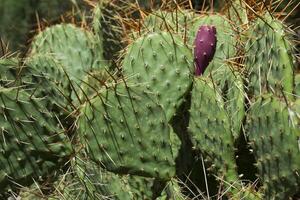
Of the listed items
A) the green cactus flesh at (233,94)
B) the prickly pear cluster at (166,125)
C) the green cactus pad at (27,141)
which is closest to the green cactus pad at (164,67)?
the prickly pear cluster at (166,125)

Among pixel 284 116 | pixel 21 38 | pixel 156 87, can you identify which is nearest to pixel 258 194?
pixel 284 116

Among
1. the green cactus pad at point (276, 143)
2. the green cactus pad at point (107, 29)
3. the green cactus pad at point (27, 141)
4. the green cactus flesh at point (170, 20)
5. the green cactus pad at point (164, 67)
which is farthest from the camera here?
the green cactus pad at point (107, 29)

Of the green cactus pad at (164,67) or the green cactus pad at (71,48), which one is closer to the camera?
the green cactus pad at (164,67)

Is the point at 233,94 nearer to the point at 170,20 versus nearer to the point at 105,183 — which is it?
the point at 105,183

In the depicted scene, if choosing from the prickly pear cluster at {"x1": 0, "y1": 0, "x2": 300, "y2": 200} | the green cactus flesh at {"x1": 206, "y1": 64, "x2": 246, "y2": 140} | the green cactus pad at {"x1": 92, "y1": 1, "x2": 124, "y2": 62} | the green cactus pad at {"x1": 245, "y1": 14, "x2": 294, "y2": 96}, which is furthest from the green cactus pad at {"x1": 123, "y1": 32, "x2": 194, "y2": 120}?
the green cactus pad at {"x1": 92, "y1": 1, "x2": 124, "y2": 62}

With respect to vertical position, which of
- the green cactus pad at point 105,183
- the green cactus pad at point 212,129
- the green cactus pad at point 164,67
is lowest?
the green cactus pad at point 105,183

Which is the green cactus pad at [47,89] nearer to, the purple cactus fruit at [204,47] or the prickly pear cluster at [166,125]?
the prickly pear cluster at [166,125]

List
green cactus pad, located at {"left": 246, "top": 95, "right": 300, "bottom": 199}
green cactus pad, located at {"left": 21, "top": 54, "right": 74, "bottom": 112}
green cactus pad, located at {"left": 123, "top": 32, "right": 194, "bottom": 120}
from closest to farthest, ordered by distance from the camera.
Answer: green cactus pad, located at {"left": 246, "top": 95, "right": 300, "bottom": 199}, green cactus pad, located at {"left": 123, "top": 32, "right": 194, "bottom": 120}, green cactus pad, located at {"left": 21, "top": 54, "right": 74, "bottom": 112}

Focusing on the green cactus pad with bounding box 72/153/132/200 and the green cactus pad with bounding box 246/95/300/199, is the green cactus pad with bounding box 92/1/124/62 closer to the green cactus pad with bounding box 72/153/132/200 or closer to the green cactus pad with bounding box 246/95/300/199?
the green cactus pad with bounding box 72/153/132/200

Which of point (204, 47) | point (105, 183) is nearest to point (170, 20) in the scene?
point (204, 47)
